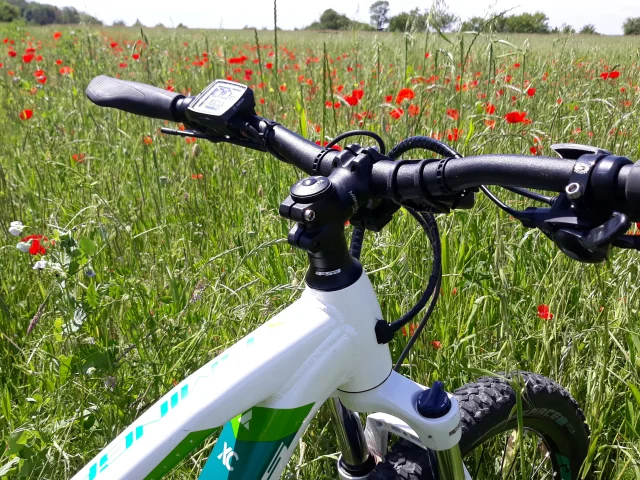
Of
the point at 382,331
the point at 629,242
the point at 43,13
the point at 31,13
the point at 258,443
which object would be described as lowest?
the point at 258,443

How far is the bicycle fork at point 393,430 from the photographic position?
2.54 feet

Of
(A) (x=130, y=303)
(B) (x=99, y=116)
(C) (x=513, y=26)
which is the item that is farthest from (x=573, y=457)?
(C) (x=513, y=26)

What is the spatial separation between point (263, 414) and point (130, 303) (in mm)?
974

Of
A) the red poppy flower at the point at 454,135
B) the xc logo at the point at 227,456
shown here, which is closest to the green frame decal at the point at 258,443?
the xc logo at the point at 227,456

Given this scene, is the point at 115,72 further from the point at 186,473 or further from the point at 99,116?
the point at 186,473

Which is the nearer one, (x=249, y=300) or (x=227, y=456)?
(x=227, y=456)

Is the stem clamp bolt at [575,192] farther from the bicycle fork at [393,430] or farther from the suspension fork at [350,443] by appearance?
the suspension fork at [350,443]

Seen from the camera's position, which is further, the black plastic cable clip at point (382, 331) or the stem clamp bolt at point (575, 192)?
the black plastic cable clip at point (382, 331)

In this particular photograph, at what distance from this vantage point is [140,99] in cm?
98

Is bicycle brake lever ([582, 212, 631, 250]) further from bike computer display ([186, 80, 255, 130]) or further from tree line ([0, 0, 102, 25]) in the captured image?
tree line ([0, 0, 102, 25])

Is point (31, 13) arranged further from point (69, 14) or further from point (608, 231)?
point (608, 231)

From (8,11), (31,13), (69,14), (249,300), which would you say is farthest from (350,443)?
(31,13)

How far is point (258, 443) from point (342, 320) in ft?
0.62

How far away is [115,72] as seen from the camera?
14.5 feet
